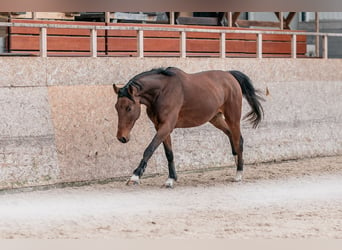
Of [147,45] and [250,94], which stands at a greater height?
[147,45]

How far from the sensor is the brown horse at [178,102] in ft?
27.3

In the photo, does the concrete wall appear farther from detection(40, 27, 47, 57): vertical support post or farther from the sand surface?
the sand surface

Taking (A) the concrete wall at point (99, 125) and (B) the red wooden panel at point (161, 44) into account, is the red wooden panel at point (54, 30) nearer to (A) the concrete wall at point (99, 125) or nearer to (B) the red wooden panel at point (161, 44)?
(B) the red wooden panel at point (161, 44)

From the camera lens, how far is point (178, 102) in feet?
28.8

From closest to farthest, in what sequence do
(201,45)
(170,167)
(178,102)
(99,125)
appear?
(178,102)
(170,167)
(99,125)
(201,45)

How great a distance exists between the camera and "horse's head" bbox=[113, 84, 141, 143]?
8234 mm

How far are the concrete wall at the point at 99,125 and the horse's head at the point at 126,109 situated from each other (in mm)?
747

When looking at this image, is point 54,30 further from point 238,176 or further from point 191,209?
point 191,209

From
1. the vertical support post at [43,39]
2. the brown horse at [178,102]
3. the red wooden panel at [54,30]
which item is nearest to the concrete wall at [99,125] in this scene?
the vertical support post at [43,39]

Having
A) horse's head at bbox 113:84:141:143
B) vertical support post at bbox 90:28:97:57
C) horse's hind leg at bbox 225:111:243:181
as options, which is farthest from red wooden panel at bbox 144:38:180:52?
horse's head at bbox 113:84:141:143

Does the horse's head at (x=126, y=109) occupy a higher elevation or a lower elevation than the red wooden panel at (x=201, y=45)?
lower

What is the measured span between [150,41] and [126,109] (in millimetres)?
4801

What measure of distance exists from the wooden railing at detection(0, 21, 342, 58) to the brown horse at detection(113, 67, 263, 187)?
1.10 meters

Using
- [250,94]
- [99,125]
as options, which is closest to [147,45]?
[250,94]
